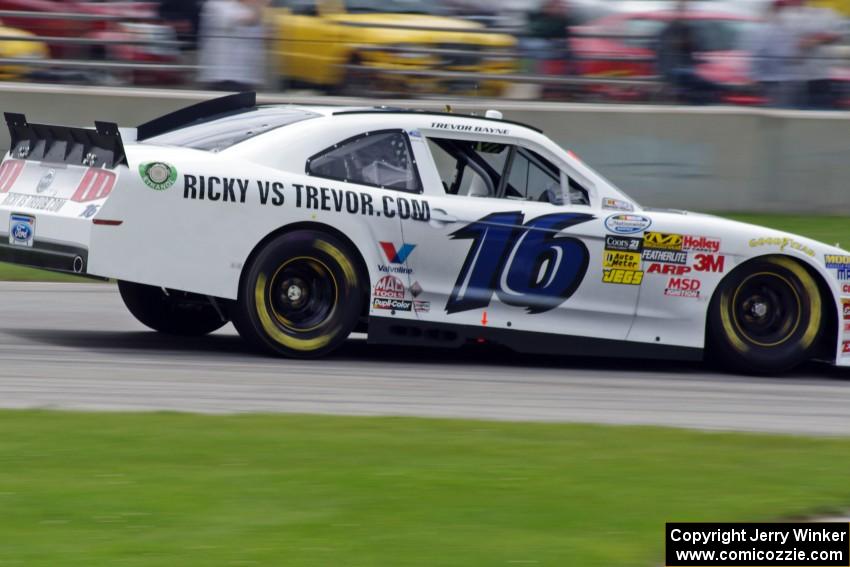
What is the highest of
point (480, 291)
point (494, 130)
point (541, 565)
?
point (494, 130)

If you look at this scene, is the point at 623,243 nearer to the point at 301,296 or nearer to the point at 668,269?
the point at 668,269

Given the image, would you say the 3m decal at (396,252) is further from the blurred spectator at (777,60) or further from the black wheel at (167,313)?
the blurred spectator at (777,60)

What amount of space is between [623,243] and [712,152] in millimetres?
8437

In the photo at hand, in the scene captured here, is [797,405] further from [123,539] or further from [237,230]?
[123,539]

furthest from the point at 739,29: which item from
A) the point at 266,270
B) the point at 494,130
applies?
the point at 266,270

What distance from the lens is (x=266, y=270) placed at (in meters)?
8.62

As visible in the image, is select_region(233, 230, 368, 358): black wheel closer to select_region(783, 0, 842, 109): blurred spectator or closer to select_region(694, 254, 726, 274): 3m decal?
select_region(694, 254, 726, 274): 3m decal

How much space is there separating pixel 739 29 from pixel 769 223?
2294 millimetres

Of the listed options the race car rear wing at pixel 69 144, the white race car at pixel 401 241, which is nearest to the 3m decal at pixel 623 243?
the white race car at pixel 401 241

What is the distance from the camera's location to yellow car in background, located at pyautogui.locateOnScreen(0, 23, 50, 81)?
1627 cm

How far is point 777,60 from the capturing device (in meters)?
16.8

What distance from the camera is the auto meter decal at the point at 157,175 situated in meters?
8.35

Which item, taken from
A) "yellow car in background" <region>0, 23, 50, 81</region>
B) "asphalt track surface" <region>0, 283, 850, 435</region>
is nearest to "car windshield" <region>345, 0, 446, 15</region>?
"yellow car in background" <region>0, 23, 50, 81</region>

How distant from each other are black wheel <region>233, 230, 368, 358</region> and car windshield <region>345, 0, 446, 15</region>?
842 centimetres
